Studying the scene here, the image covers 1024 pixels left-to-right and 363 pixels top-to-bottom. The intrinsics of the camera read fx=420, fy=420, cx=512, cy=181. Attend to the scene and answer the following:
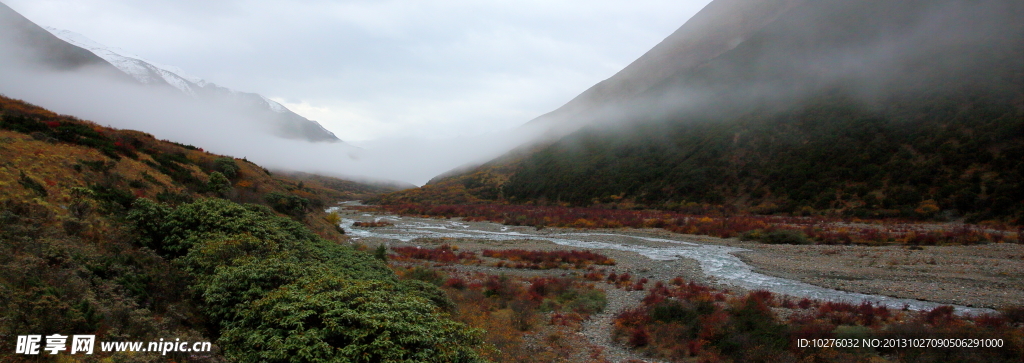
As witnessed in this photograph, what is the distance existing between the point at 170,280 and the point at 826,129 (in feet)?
222

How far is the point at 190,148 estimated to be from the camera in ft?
89.2

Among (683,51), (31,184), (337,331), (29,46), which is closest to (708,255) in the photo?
(337,331)

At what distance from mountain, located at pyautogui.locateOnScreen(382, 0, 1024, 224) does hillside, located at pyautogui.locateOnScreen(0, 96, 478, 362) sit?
40.9m

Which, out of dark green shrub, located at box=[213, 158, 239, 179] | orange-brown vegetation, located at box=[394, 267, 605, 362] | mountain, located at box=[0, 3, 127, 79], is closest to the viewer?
orange-brown vegetation, located at box=[394, 267, 605, 362]

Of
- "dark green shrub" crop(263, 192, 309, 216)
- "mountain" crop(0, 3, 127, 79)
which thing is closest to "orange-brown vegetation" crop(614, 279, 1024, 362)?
"dark green shrub" crop(263, 192, 309, 216)

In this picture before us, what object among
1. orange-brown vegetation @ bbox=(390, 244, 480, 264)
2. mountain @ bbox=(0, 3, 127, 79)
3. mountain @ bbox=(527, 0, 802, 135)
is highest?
mountain @ bbox=(527, 0, 802, 135)

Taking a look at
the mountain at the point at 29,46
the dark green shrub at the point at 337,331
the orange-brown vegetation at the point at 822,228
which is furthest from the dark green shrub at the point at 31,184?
the mountain at the point at 29,46

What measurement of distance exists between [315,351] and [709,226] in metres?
37.1

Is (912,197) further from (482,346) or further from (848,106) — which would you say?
(482,346)

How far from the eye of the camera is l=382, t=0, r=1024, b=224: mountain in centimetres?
3778

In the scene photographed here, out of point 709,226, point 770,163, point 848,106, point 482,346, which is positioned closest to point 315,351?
point 482,346

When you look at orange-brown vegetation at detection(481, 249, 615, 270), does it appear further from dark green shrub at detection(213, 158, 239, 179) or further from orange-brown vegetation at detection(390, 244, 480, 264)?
dark green shrub at detection(213, 158, 239, 179)

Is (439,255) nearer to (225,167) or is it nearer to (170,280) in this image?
(225,167)

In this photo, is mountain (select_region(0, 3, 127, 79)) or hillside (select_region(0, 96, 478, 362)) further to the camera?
mountain (select_region(0, 3, 127, 79))
